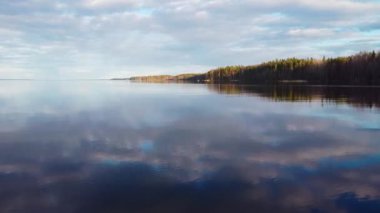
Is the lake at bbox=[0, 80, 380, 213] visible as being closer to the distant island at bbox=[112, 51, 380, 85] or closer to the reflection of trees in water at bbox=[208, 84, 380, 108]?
the reflection of trees in water at bbox=[208, 84, 380, 108]

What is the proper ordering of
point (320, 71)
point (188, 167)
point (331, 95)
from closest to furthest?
point (188, 167) → point (331, 95) → point (320, 71)

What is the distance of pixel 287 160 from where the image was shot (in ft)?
37.0

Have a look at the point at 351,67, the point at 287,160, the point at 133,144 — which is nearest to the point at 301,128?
the point at 287,160

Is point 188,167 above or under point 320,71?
under

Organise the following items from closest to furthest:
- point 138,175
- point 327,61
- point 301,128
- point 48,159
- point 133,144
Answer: point 138,175, point 48,159, point 133,144, point 301,128, point 327,61

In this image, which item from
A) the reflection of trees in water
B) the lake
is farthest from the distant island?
the lake

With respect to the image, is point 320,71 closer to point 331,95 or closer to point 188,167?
point 331,95

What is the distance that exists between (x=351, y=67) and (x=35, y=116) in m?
89.2

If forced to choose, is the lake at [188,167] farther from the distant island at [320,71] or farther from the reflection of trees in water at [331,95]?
the distant island at [320,71]

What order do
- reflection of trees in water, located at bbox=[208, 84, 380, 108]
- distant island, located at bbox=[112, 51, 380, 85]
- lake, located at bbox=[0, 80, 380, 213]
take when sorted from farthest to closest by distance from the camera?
distant island, located at bbox=[112, 51, 380, 85], reflection of trees in water, located at bbox=[208, 84, 380, 108], lake, located at bbox=[0, 80, 380, 213]

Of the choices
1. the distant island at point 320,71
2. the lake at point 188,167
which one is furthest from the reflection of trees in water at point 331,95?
the distant island at point 320,71

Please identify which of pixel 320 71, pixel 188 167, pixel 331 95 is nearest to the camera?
pixel 188 167

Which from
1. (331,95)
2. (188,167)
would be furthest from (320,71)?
(188,167)

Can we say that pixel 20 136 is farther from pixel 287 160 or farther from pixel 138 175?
pixel 287 160
